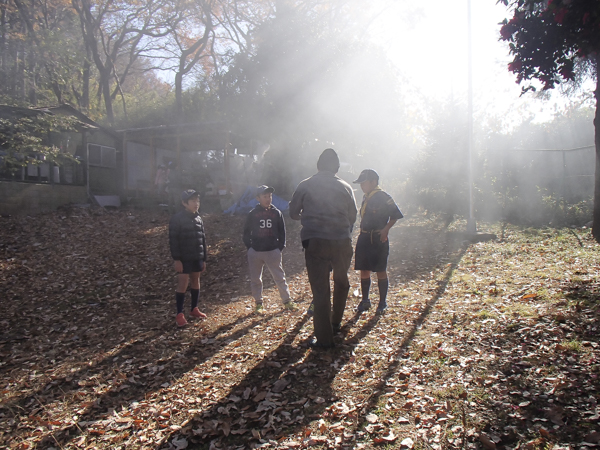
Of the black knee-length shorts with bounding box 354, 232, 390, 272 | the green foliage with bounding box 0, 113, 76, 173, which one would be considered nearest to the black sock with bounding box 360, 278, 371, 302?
the black knee-length shorts with bounding box 354, 232, 390, 272

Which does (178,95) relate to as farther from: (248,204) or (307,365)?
(307,365)

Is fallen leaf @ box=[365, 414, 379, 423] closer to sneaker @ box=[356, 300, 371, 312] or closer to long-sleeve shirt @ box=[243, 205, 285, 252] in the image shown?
sneaker @ box=[356, 300, 371, 312]

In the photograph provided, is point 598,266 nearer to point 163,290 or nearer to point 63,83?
point 163,290

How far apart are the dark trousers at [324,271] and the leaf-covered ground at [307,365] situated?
318 millimetres

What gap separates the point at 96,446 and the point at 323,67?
53.1ft

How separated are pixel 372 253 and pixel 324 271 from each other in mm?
1574

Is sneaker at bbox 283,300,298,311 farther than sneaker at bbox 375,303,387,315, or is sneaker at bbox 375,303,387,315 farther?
sneaker at bbox 283,300,298,311

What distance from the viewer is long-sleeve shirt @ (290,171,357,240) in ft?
14.6

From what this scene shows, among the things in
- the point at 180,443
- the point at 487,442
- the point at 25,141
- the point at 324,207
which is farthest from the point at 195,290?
the point at 25,141

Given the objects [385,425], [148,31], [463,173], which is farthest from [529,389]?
[148,31]

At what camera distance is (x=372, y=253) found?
19.0ft

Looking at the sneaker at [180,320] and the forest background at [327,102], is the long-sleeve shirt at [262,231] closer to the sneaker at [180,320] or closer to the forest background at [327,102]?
the sneaker at [180,320]

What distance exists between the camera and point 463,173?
1662cm

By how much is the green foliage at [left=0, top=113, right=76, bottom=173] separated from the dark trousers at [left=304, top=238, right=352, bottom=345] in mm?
12513
